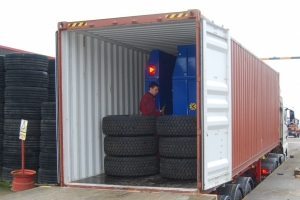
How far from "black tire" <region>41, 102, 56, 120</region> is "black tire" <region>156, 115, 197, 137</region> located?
3.83 metres

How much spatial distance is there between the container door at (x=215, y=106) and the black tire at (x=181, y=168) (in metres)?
0.46

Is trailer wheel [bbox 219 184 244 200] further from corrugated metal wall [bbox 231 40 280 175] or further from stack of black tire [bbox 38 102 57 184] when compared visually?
stack of black tire [bbox 38 102 57 184]

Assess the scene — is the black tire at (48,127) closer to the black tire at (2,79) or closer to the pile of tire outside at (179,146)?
the black tire at (2,79)

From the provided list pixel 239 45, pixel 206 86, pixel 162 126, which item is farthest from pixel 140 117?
pixel 239 45

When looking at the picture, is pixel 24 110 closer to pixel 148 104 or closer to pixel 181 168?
pixel 148 104

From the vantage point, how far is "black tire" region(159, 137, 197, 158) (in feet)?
20.1

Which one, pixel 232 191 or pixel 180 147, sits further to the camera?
pixel 232 191

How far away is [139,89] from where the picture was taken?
28.6ft

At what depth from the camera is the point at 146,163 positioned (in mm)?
6637

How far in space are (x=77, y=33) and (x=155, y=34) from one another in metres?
1.37

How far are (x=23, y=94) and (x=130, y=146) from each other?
429 cm

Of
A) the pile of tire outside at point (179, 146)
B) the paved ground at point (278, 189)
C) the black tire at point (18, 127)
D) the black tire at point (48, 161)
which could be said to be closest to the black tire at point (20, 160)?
the black tire at point (48, 161)

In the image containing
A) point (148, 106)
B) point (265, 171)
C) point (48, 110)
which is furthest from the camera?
point (265, 171)

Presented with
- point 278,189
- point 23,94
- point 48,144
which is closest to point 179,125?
point 278,189
